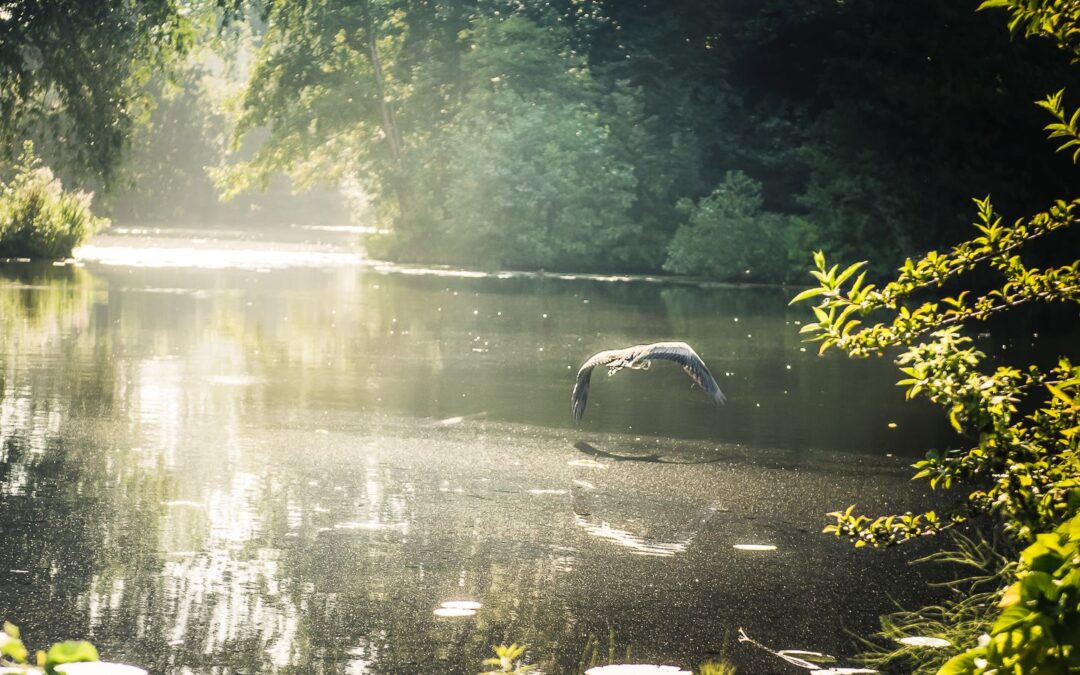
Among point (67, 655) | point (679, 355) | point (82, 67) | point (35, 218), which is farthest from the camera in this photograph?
point (35, 218)

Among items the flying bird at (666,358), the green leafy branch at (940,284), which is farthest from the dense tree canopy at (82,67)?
the green leafy branch at (940,284)

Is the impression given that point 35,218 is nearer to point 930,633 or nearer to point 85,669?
point 930,633

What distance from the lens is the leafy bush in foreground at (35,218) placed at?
1404 inches

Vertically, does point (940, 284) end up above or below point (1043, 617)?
above

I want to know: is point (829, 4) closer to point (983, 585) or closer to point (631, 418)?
point (631, 418)

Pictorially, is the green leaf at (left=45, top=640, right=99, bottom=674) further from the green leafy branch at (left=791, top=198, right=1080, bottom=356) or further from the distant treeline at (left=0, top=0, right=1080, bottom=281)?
the distant treeline at (left=0, top=0, right=1080, bottom=281)

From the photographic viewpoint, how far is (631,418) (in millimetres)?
12969

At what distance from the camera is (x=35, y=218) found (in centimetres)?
3644

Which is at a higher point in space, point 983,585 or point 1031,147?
point 1031,147

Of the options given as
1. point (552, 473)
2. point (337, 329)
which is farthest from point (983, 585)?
point (337, 329)

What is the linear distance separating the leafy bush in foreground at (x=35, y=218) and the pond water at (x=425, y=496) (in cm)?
1663

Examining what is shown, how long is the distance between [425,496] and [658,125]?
110 ft

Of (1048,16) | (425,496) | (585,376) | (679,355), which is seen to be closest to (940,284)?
(1048,16)

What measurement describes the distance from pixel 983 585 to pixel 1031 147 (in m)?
24.3
